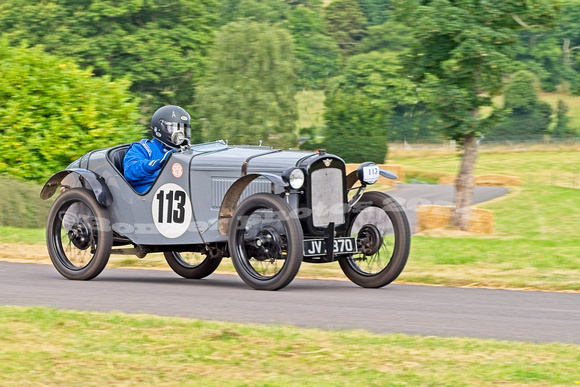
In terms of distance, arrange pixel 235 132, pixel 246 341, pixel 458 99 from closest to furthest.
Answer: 1. pixel 246 341
2. pixel 458 99
3. pixel 235 132

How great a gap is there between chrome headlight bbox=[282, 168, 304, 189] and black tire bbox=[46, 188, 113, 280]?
2367mm

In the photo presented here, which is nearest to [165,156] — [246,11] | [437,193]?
[437,193]

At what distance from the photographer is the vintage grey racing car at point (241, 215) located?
9297 mm

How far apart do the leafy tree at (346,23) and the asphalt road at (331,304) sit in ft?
297

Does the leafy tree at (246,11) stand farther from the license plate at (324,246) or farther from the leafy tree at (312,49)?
the license plate at (324,246)

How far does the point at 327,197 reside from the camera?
378 inches

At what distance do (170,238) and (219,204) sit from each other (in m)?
0.73

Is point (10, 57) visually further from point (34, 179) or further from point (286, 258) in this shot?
point (286, 258)

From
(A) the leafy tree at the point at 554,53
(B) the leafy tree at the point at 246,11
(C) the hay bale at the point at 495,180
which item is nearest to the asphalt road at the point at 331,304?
(C) the hay bale at the point at 495,180

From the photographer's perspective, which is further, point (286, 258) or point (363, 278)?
point (363, 278)

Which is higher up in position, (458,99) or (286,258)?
(458,99)

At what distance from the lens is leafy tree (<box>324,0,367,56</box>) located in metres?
100

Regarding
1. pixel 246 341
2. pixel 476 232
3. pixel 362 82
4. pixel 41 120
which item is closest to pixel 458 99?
pixel 476 232

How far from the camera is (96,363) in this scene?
571 centimetres
